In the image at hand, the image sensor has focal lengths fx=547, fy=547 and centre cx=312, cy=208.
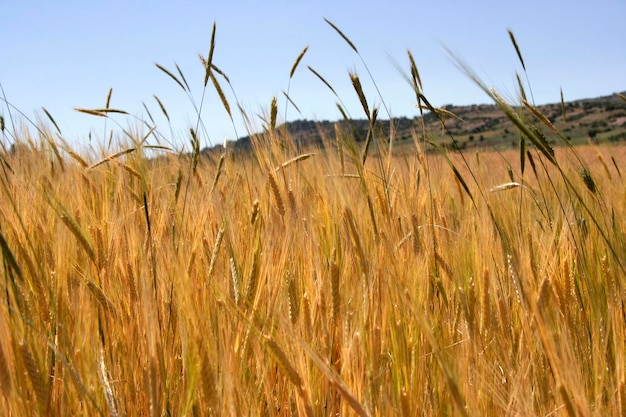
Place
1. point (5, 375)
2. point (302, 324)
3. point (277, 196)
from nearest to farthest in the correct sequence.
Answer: point (5, 375), point (302, 324), point (277, 196)

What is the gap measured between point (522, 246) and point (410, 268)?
289 mm

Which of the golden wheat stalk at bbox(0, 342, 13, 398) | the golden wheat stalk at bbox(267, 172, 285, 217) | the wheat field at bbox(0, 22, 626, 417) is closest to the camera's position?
the golden wheat stalk at bbox(0, 342, 13, 398)

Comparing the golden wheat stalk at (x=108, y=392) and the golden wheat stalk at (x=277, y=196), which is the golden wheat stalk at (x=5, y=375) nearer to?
the golden wheat stalk at (x=108, y=392)

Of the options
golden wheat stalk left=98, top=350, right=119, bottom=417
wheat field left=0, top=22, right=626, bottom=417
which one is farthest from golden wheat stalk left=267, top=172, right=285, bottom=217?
golden wheat stalk left=98, top=350, right=119, bottom=417

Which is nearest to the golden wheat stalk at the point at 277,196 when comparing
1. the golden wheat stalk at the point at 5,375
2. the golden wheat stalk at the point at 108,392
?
the golden wheat stalk at the point at 108,392

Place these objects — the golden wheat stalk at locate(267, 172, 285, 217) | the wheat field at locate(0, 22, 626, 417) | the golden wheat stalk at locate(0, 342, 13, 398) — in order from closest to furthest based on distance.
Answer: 1. the golden wheat stalk at locate(0, 342, 13, 398)
2. the wheat field at locate(0, 22, 626, 417)
3. the golden wheat stalk at locate(267, 172, 285, 217)

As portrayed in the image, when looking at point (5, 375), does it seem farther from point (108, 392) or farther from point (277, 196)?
point (277, 196)

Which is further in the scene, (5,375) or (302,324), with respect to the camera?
(302,324)

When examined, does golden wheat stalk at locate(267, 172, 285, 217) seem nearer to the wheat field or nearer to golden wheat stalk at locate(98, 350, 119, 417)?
the wheat field

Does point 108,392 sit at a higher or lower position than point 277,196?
lower

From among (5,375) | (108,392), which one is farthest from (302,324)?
(5,375)

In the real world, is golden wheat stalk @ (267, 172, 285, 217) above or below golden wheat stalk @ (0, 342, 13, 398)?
above

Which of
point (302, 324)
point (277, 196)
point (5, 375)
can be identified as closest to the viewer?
point (5, 375)

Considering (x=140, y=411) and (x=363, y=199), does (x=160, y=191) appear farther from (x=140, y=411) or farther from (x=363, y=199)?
(x=140, y=411)
